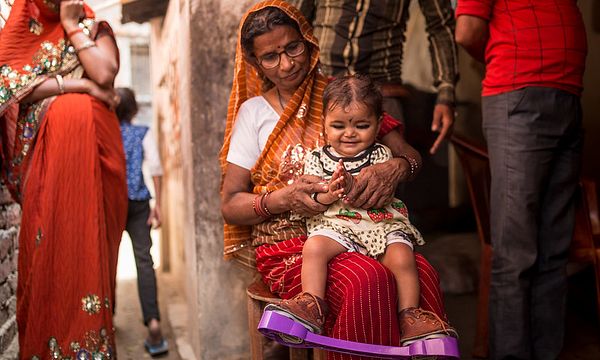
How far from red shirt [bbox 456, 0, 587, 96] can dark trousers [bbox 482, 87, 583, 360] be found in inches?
2.3

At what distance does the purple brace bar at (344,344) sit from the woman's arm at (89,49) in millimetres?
1570

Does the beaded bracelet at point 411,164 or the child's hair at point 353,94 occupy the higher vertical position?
the child's hair at point 353,94

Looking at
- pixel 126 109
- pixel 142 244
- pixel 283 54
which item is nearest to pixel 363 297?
pixel 283 54

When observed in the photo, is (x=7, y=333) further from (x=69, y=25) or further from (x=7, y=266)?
(x=69, y=25)

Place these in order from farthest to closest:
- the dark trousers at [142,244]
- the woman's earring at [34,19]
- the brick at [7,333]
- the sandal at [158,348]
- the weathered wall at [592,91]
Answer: the weathered wall at [592,91] < the dark trousers at [142,244] < the sandal at [158,348] < the brick at [7,333] < the woman's earring at [34,19]

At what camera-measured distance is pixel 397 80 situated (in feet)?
9.62

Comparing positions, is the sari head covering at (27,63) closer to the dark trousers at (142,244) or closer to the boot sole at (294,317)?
the dark trousers at (142,244)

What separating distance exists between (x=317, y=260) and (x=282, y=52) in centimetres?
82

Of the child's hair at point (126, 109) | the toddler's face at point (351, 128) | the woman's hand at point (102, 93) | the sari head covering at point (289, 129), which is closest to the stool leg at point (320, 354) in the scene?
the sari head covering at point (289, 129)

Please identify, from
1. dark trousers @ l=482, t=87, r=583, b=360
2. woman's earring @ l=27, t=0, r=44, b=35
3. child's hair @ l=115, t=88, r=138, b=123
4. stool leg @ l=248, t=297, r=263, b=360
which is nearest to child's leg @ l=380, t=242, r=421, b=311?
stool leg @ l=248, t=297, r=263, b=360

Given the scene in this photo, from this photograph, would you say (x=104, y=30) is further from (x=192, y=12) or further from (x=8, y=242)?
(x=8, y=242)

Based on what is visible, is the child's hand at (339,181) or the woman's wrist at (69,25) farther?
the woman's wrist at (69,25)

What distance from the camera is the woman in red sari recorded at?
2.70 meters

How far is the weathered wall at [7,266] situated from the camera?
3396 mm
